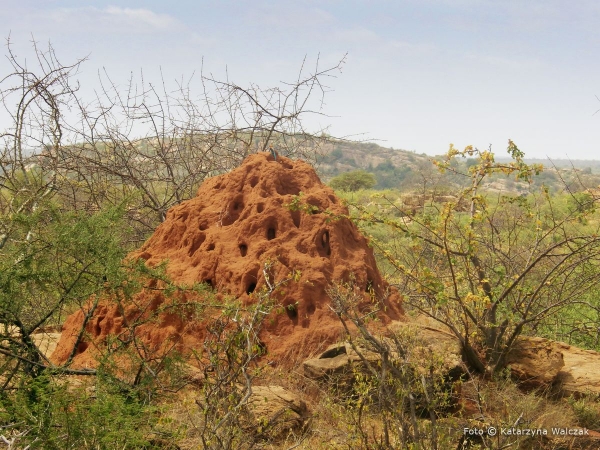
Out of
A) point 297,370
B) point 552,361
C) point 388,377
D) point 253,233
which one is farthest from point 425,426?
point 253,233

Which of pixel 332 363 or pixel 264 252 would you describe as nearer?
pixel 332 363

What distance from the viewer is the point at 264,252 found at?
5289 millimetres

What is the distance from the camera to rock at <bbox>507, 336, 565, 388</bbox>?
497cm

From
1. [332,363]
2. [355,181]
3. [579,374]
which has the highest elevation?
[355,181]

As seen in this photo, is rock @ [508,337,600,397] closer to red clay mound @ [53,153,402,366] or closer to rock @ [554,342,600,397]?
rock @ [554,342,600,397]

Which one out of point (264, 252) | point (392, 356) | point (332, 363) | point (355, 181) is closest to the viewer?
point (392, 356)

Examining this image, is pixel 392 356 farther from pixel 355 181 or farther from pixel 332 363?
pixel 355 181

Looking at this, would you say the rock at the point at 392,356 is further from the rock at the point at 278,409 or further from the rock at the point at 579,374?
the rock at the point at 579,374

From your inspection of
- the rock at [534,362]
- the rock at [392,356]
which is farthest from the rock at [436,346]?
the rock at [534,362]

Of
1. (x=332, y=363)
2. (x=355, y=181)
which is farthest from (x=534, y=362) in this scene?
(x=355, y=181)

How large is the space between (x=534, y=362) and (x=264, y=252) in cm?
246

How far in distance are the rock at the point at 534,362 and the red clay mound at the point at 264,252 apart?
3.70 feet

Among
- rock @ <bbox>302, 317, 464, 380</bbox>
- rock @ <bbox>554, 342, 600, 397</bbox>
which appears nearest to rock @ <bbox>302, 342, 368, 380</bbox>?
rock @ <bbox>302, 317, 464, 380</bbox>

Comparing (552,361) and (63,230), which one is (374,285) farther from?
(63,230)
